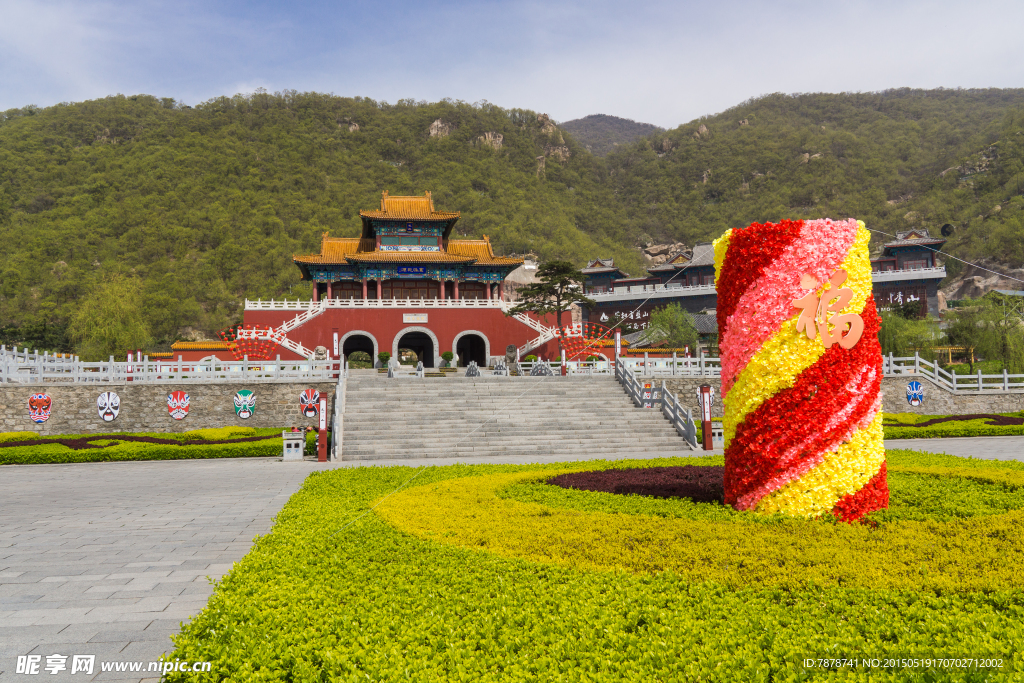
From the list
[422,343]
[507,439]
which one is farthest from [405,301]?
[507,439]

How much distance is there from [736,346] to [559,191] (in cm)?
7296

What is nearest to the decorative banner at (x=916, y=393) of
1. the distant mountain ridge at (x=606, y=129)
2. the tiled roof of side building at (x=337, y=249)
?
the tiled roof of side building at (x=337, y=249)

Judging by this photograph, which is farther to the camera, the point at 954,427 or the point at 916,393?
the point at 916,393

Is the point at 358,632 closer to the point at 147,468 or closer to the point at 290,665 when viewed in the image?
the point at 290,665

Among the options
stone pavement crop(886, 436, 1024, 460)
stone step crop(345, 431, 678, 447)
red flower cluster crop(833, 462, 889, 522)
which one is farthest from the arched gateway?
red flower cluster crop(833, 462, 889, 522)

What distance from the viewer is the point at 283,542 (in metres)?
4.89

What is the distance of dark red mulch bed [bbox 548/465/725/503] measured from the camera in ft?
21.9

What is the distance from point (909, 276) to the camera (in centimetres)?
4300

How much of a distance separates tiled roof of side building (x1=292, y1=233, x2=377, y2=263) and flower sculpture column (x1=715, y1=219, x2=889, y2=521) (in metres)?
28.3

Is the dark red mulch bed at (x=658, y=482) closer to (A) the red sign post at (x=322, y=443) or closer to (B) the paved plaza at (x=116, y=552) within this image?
(B) the paved plaza at (x=116, y=552)

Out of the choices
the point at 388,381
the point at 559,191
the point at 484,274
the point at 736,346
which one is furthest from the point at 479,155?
the point at 736,346

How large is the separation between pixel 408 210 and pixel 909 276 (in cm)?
3533

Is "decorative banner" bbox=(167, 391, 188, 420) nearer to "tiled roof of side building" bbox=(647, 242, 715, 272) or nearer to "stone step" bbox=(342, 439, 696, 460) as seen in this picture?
"stone step" bbox=(342, 439, 696, 460)

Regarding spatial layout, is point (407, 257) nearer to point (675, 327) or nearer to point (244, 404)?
point (244, 404)
